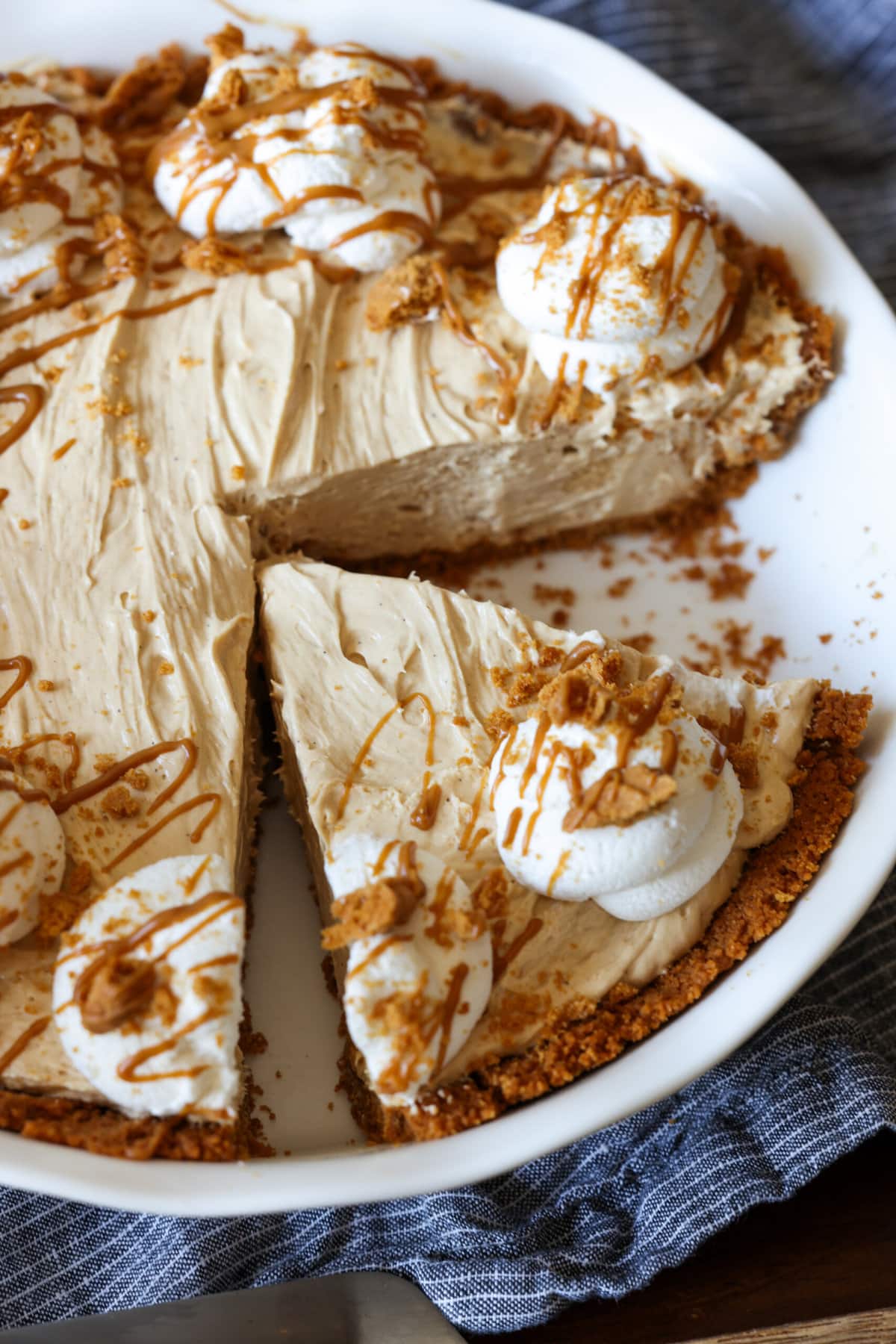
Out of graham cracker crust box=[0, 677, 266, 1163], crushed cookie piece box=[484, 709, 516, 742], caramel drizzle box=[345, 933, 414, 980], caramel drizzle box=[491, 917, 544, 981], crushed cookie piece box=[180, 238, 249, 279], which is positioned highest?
crushed cookie piece box=[180, 238, 249, 279]

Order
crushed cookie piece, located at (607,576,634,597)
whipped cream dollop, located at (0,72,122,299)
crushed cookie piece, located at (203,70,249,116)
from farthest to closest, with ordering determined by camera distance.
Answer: crushed cookie piece, located at (607,576,634,597)
crushed cookie piece, located at (203,70,249,116)
whipped cream dollop, located at (0,72,122,299)

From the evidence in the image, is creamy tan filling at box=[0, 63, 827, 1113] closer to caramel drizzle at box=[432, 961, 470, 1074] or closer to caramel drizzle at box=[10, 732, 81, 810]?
caramel drizzle at box=[10, 732, 81, 810]

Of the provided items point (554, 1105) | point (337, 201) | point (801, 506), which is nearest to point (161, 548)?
point (337, 201)

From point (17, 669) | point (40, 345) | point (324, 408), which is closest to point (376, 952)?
point (17, 669)

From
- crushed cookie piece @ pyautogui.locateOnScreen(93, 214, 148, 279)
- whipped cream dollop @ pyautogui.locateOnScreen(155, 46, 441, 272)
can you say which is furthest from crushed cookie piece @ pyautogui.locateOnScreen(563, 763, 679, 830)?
crushed cookie piece @ pyautogui.locateOnScreen(93, 214, 148, 279)

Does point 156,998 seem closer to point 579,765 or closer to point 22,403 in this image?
point 579,765

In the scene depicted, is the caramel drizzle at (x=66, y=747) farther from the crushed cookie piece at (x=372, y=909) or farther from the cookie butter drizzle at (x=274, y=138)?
the cookie butter drizzle at (x=274, y=138)

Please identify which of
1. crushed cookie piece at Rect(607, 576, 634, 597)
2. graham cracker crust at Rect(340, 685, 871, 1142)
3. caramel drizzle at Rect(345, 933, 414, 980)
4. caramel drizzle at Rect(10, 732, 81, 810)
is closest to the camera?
caramel drizzle at Rect(345, 933, 414, 980)

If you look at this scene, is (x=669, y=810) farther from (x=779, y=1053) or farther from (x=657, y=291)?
(x=657, y=291)

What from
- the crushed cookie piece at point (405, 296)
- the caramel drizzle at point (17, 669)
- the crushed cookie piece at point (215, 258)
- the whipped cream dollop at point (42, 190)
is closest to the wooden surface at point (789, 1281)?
the caramel drizzle at point (17, 669)
